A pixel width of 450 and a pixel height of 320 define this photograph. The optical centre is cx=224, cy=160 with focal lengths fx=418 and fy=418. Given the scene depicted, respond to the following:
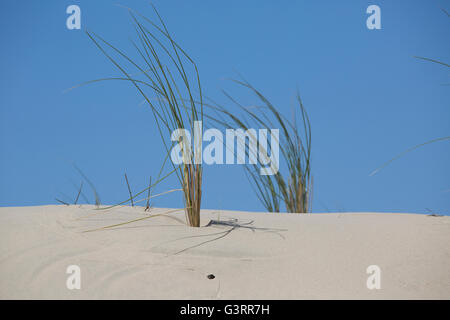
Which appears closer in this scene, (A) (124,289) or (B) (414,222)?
(A) (124,289)

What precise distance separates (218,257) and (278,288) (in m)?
0.27

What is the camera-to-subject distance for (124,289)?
49.3 inches

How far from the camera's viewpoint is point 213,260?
1.44 m

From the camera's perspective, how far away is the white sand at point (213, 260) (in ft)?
4.17

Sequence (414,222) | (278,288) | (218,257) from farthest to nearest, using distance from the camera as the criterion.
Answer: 1. (414,222)
2. (218,257)
3. (278,288)

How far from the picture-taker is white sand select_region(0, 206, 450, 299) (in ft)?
4.17
